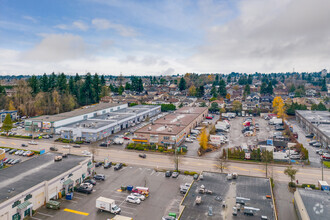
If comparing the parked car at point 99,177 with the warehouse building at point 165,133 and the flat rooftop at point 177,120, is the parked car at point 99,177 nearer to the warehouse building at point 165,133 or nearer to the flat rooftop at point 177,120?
the warehouse building at point 165,133

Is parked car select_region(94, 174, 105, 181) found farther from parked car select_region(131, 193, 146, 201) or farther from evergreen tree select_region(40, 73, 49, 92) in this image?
evergreen tree select_region(40, 73, 49, 92)

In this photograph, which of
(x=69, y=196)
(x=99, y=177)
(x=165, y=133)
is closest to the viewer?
(x=69, y=196)

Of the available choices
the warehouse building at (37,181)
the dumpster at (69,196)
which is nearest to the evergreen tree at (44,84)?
the warehouse building at (37,181)

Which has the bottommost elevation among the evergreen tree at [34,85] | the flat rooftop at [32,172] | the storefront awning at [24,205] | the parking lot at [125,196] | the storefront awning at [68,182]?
the parking lot at [125,196]

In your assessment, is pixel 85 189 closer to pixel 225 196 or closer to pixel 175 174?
pixel 175 174

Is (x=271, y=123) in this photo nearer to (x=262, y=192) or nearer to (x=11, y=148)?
(x=262, y=192)

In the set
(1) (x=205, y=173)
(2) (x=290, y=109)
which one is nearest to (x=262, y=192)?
(1) (x=205, y=173)

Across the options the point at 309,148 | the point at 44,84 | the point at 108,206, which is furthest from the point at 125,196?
the point at 44,84
